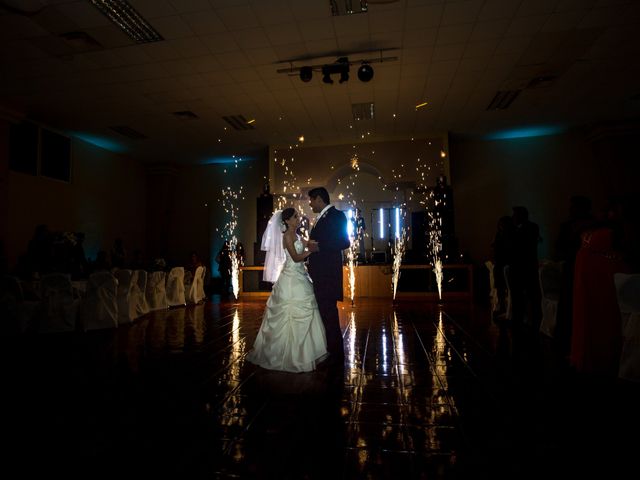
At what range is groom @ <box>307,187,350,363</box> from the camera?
11.1ft

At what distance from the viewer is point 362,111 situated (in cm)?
888

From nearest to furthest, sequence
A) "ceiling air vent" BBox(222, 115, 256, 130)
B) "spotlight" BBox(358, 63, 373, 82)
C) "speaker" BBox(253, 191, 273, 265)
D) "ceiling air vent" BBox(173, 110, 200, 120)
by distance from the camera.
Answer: "spotlight" BBox(358, 63, 373, 82) → "ceiling air vent" BBox(173, 110, 200, 120) → "ceiling air vent" BBox(222, 115, 256, 130) → "speaker" BBox(253, 191, 273, 265)

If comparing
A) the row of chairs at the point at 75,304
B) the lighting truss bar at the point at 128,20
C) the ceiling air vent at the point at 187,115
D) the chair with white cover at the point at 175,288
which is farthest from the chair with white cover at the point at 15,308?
the ceiling air vent at the point at 187,115

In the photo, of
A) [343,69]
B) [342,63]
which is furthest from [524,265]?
[342,63]

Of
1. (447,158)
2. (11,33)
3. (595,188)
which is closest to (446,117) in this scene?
(447,158)

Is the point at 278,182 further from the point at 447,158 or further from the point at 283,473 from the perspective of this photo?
the point at 283,473

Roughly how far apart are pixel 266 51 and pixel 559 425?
6.18 metres

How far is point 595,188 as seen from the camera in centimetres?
1048

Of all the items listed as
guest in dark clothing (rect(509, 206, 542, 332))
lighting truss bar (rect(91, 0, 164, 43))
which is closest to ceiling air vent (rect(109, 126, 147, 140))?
lighting truss bar (rect(91, 0, 164, 43))

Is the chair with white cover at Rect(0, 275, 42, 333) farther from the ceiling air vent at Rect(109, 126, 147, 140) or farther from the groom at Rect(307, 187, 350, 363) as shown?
the ceiling air vent at Rect(109, 126, 147, 140)

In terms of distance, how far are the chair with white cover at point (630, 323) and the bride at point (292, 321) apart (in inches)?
88.4

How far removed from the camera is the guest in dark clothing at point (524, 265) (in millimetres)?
4809

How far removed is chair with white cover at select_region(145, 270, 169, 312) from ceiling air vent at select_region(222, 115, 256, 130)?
152 inches

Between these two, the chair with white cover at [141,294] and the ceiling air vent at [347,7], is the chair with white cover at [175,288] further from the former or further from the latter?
the ceiling air vent at [347,7]
